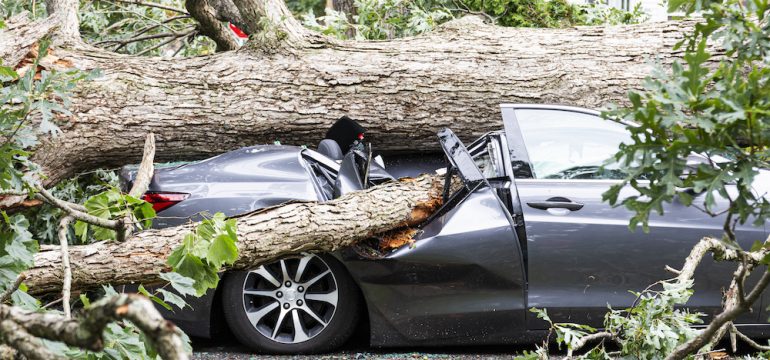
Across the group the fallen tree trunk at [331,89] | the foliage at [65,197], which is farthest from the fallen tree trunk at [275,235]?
the foliage at [65,197]

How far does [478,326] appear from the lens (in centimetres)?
525

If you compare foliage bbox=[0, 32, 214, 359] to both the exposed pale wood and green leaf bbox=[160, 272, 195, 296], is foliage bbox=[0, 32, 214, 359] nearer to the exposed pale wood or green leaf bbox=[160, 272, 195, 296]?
green leaf bbox=[160, 272, 195, 296]

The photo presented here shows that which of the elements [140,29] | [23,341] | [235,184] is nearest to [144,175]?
[235,184]

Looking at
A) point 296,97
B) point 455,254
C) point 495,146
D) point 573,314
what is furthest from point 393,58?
point 573,314

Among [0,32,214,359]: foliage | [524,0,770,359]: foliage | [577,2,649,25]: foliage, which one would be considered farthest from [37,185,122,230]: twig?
[577,2,649,25]: foliage

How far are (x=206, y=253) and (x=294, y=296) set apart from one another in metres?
1.81

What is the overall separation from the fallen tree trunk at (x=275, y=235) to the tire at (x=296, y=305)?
0.35 meters

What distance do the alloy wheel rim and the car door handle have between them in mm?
1283

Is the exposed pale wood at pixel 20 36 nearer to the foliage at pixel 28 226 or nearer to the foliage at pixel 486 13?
the foliage at pixel 28 226

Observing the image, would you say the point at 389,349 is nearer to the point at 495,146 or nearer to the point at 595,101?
the point at 495,146

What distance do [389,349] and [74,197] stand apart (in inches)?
118

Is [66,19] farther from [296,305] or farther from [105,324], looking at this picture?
[105,324]

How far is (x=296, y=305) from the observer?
5398 mm

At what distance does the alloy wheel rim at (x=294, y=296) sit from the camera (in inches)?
211
